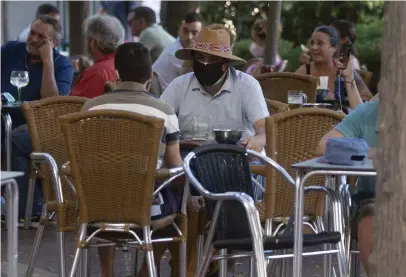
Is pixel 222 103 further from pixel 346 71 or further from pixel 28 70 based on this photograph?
pixel 28 70

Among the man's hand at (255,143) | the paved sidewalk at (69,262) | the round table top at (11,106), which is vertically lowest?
the paved sidewalk at (69,262)

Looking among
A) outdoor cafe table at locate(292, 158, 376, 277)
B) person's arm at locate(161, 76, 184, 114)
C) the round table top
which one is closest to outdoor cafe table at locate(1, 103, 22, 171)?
the round table top

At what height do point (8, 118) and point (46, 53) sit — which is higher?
point (46, 53)

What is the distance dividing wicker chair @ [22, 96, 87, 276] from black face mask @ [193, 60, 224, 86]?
2.64 feet

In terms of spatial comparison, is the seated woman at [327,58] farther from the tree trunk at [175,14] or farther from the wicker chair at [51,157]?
the tree trunk at [175,14]

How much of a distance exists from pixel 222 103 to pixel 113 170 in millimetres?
1777

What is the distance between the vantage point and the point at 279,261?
22.0 ft

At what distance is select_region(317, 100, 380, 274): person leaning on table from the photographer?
5.77 m

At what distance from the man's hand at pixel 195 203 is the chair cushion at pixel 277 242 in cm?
127

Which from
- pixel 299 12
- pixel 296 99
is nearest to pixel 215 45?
pixel 296 99

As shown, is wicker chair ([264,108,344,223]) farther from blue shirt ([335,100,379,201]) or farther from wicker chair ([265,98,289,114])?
wicker chair ([265,98,289,114])

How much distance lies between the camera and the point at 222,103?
7344 millimetres

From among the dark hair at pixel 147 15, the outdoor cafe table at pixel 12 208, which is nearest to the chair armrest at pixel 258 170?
the outdoor cafe table at pixel 12 208

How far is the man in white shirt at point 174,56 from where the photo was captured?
11305mm
